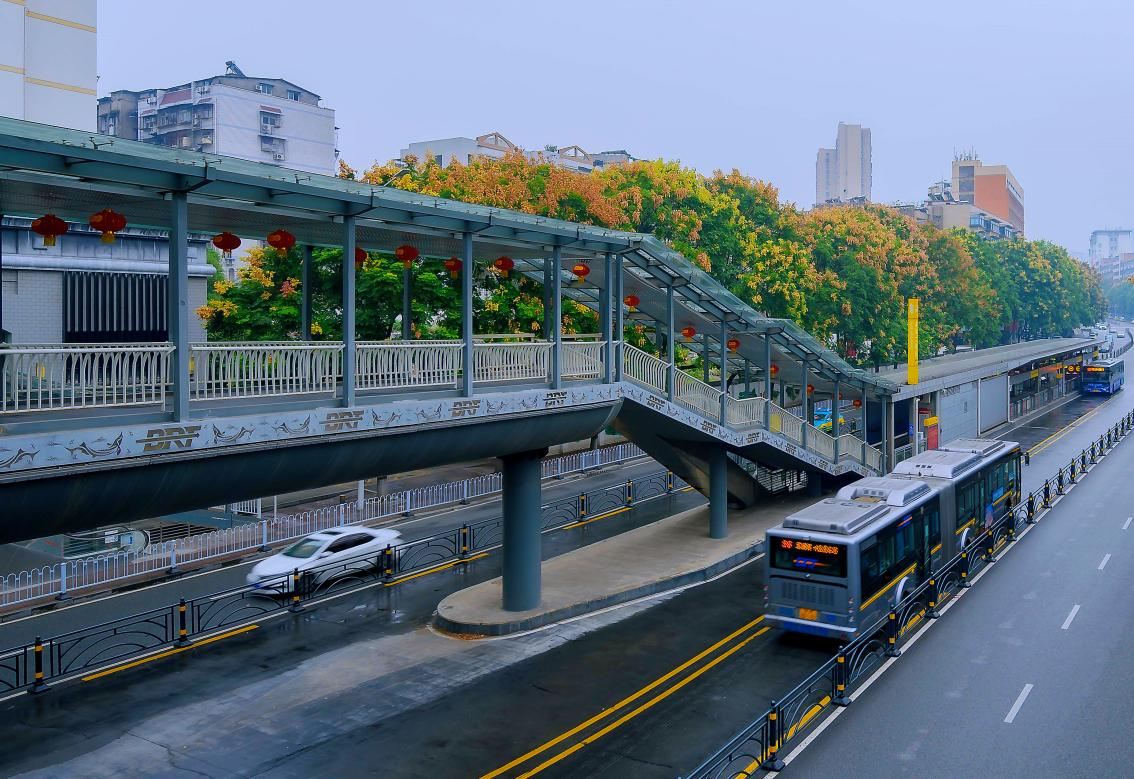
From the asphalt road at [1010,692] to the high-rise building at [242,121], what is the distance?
232 ft

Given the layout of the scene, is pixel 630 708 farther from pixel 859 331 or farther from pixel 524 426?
pixel 859 331

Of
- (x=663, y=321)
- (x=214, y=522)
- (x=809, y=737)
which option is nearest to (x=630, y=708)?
(x=809, y=737)

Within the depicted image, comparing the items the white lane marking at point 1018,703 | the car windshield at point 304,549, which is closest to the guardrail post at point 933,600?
the white lane marking at point 1018,703

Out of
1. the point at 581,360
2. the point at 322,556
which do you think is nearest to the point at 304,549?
the point at 322,556

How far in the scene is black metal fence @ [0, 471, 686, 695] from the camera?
1853cm

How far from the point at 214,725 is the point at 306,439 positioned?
5.17 meters

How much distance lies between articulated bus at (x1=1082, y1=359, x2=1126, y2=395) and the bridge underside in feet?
239

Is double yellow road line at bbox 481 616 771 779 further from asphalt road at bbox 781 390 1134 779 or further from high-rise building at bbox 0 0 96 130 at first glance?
high-rise building at bbox 0 0 96 130

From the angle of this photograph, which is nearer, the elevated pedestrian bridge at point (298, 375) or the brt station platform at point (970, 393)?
the elevated pedestrian bridge at point (298, 375)

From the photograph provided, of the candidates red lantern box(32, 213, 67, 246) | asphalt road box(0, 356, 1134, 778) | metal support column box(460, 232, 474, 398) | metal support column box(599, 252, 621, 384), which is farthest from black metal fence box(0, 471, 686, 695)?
red lantern box(32, 213, 67, 246)

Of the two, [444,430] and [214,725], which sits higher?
[444,430]

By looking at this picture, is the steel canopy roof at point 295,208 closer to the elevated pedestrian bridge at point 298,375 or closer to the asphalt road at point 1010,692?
the elevated pedestrian bridge at point 298,375

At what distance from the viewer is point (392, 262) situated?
33281 mm

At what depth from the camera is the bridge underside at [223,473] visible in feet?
39.2
